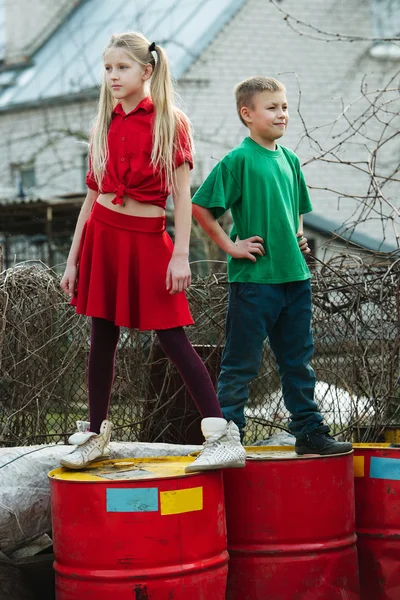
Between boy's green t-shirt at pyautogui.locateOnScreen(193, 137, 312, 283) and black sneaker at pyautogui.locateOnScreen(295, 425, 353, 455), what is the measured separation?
2.02 feet

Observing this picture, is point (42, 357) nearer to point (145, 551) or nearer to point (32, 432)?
point (32, 432)

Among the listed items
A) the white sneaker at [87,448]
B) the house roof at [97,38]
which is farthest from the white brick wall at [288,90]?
the white sneaker at [87,448]

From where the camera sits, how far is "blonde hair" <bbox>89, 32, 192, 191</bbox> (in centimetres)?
373

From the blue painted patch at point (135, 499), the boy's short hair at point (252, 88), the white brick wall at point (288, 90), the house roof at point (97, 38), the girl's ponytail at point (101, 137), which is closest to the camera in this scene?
the blue painted patch at point (135, 499)

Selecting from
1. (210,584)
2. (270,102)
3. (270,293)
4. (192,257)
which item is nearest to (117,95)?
(270,102)

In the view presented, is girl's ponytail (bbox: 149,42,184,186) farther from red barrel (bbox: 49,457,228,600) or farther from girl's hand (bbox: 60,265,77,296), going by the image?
red barrel (bbox: 49,457,228,600)

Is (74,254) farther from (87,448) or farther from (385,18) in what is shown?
(385,18)

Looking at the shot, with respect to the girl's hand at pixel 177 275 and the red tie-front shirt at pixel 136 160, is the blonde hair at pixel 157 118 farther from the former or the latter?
the girl's hand at pixel 177 275

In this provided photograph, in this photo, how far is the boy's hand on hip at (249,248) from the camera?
3.96m

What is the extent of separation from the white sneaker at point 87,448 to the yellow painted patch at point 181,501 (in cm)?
46

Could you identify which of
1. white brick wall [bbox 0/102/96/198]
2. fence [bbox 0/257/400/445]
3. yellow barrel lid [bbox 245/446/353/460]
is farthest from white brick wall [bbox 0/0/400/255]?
yellow barrel lid [bbox 245/446/353/460]

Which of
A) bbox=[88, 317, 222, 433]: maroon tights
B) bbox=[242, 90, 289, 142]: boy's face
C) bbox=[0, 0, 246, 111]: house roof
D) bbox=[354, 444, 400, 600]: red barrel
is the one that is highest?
bbox=[0, 0, 246, 111]: house roof

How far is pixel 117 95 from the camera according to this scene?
3791mm

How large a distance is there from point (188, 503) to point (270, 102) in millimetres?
1651
